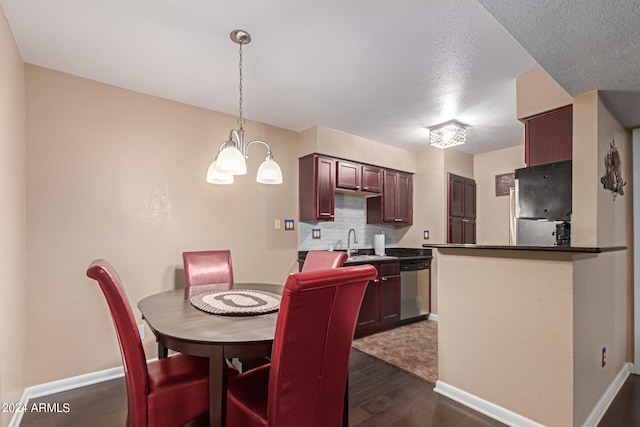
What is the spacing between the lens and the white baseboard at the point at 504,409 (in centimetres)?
188

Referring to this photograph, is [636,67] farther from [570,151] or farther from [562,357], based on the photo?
[562,357]

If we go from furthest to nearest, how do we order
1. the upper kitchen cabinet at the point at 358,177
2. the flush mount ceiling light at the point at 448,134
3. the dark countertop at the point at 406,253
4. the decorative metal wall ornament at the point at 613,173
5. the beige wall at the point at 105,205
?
the dark countertop at the point at 406,253 < the upper kitchen cabinet at the point at 358,177 < the flush mount ceiling light at the point at 448,134 < the beige wall at the point at 105,205 < the decorative metal wall ornament at the point at 613,173

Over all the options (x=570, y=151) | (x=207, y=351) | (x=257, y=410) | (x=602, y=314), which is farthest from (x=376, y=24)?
(x=602, y=314)

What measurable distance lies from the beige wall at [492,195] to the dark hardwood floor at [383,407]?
238cm

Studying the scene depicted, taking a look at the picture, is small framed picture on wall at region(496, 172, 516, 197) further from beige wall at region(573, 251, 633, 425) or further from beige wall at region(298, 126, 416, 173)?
beige wall at region(573, 251, 633, 425)

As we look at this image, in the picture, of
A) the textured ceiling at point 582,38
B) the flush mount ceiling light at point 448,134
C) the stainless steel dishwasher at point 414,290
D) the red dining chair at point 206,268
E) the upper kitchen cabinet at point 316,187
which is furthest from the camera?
the stainless steel dishwasher at point 414,290

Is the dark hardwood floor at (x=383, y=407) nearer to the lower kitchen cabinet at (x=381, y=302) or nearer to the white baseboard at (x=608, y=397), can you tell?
the white baseboard at (x=608, y=397)

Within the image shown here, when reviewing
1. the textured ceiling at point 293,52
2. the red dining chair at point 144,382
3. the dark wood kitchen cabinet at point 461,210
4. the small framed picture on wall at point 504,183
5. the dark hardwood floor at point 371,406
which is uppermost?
the textured ceiling at point 293,52

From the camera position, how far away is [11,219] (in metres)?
1.97

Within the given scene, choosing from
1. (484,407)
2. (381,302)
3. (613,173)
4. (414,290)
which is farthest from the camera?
(414,290)

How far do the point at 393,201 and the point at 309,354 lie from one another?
139 inches

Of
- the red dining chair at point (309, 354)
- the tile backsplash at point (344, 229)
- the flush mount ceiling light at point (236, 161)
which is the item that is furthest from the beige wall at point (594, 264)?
the tile backsplash at point (344, 229)

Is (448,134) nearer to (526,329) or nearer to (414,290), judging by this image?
(414,290)

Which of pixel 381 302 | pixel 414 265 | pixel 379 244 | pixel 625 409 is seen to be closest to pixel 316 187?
pixel 379 244
